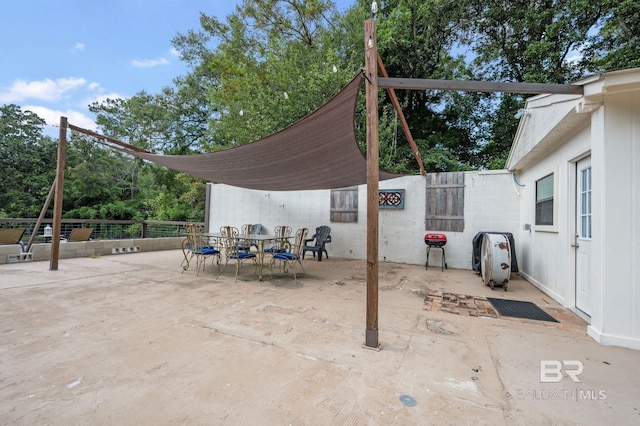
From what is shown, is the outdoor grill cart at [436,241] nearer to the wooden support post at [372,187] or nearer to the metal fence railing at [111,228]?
the wooden support post at [372,187]

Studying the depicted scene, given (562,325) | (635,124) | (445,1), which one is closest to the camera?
(635,124)

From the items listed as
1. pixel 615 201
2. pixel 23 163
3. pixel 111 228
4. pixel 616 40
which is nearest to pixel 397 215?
pixel 615 201

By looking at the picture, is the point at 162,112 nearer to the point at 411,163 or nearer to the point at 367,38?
the point at 411,163

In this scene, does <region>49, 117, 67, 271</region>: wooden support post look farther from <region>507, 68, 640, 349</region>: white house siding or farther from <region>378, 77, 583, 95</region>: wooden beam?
<region>507, 68, 640, 349</region>: white house siding

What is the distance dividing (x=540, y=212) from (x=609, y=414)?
3.77 meters

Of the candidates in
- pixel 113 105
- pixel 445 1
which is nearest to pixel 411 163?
pixel 445 1

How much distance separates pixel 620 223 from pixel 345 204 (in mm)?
5508

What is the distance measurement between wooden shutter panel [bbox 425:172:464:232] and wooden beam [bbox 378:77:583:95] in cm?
395

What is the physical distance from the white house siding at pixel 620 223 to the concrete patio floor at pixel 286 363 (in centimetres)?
27

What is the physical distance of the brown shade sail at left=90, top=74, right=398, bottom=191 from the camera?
3.19m

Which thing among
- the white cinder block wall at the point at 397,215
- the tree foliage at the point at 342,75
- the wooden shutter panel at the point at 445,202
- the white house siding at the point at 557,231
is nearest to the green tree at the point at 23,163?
the tree foliage at the point at 342,75

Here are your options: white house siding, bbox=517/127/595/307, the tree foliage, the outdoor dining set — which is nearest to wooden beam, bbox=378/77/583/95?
white house siding, bbox=517/127/595/307

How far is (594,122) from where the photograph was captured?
8.48ft

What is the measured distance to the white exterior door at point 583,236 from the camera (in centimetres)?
299
